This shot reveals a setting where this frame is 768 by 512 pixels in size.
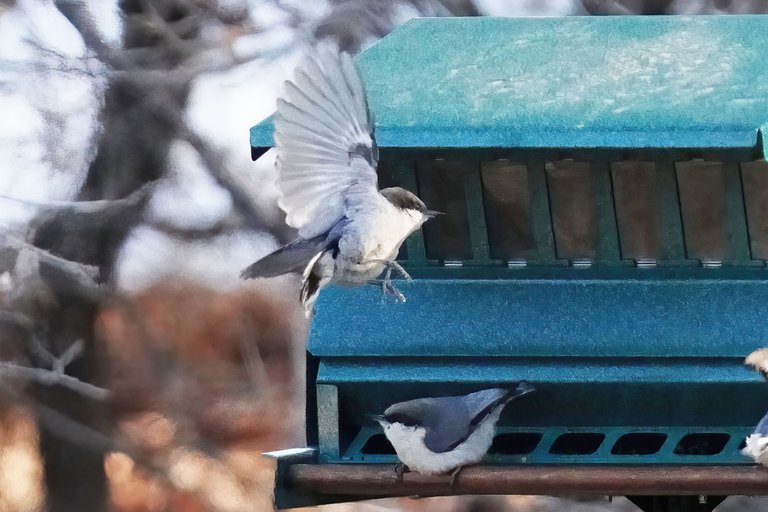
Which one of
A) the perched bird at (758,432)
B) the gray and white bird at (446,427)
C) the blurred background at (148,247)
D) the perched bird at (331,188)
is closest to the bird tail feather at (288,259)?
the perched bird at (331,188)

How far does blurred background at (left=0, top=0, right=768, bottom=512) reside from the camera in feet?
17.6

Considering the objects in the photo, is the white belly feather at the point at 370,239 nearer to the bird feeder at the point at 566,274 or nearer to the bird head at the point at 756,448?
the bird feeder at the point at 566,274

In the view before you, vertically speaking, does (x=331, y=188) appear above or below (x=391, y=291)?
above

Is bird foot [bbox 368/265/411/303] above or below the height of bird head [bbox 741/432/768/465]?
above

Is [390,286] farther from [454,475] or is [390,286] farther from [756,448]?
[756,448]

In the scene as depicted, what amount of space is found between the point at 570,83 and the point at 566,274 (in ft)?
1.40

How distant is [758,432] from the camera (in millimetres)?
2637

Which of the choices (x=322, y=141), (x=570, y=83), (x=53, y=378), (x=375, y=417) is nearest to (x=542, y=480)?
(x=375, y=417)

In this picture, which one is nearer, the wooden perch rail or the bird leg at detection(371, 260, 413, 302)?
the wooden perch rail

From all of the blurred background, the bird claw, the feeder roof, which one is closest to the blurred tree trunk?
the blurred background

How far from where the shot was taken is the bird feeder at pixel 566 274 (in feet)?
8.89

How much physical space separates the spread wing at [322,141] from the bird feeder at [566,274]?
0.82ft

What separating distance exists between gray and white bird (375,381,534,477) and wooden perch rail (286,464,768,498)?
6 centimetres

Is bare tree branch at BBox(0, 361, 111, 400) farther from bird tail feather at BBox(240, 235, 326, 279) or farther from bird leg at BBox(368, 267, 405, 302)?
bird tail feather at BBox(240, 235, 326, 279)
